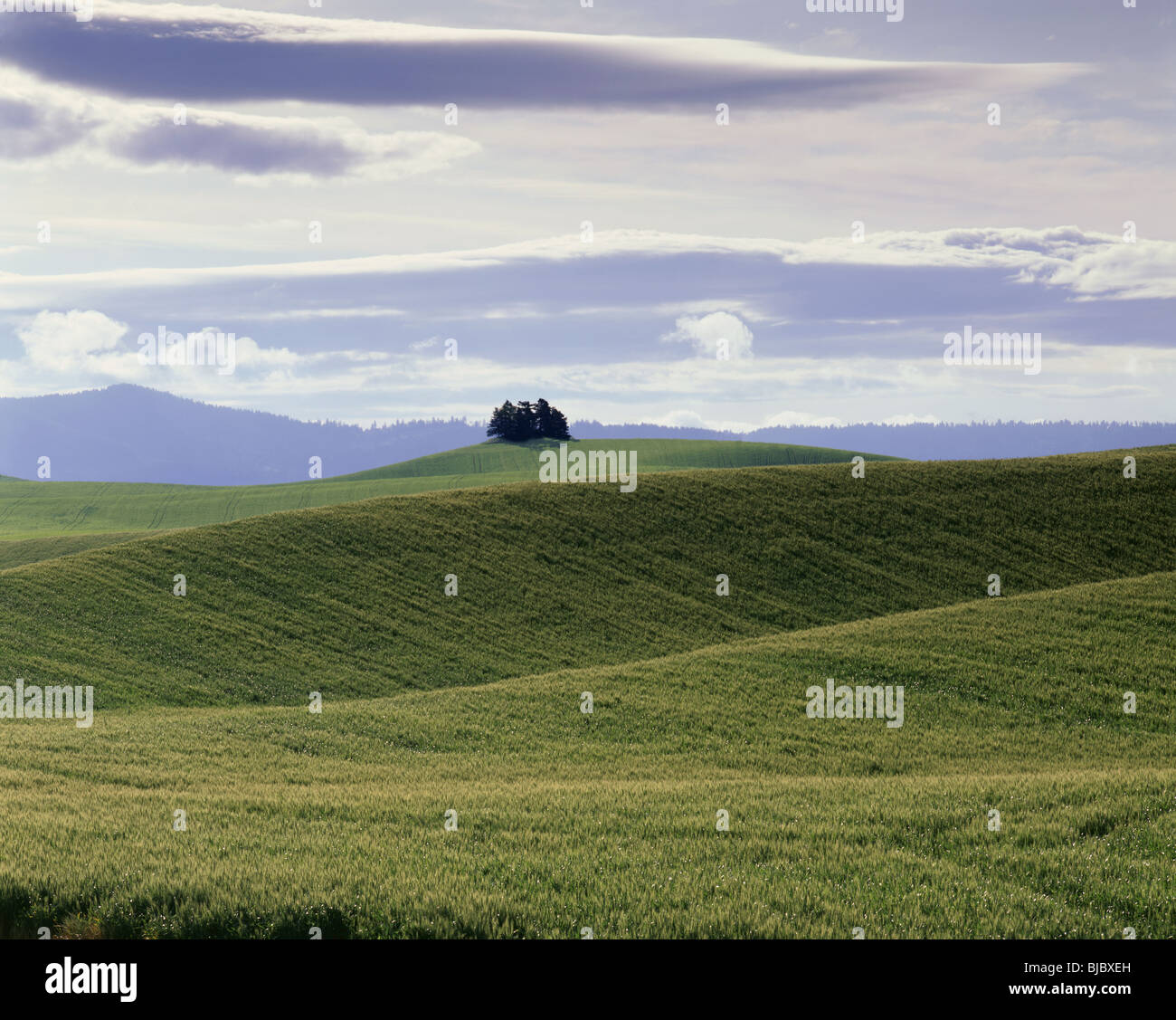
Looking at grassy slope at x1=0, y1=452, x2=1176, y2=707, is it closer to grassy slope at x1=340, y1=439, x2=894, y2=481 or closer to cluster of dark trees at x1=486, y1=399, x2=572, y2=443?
grassy slope at x1=340, y1=439, x2=894, y2=481

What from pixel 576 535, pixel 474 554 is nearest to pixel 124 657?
pixel 474 554

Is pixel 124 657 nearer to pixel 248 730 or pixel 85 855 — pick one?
pixel 248 730

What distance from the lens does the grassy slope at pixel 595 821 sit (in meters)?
11.6

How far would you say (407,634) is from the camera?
49062 millimetres

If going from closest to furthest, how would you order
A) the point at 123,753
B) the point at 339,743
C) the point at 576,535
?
1. the point at 123,753
2. the point at 339,743
3. the point at 576,535

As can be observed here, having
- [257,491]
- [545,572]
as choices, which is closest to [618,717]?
[545,572]

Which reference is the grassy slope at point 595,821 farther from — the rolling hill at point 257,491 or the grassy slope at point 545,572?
the rolling hill at point 257,491

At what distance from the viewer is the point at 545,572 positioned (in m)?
59.7

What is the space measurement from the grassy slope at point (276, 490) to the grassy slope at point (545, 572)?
4333 centimetres

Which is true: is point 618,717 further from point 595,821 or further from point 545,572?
point 545,572

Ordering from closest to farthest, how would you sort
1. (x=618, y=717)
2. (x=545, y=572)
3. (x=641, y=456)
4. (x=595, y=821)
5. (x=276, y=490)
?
(x=595, y=821) → (x=618, y=717) → (x=545, y=572) → (x=276, y=490) → (x=641, y=456)

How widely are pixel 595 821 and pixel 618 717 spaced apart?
55.2 feet

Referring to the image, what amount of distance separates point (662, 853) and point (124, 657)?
35185 millimetres

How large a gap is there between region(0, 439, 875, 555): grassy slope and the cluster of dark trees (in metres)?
6.17
